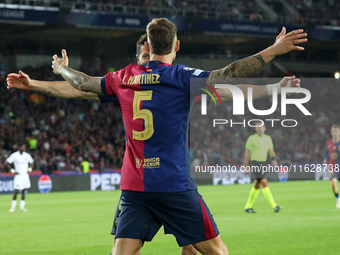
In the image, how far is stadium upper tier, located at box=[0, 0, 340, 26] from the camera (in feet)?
119

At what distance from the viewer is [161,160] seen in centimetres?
500

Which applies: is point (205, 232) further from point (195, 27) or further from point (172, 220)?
point (195, 27)

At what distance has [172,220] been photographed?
5086mm

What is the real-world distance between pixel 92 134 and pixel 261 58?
103ft

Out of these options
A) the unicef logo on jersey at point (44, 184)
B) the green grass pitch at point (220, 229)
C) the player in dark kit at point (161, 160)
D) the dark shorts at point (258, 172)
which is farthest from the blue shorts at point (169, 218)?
the unicef logo on jersey at point (44, 184)

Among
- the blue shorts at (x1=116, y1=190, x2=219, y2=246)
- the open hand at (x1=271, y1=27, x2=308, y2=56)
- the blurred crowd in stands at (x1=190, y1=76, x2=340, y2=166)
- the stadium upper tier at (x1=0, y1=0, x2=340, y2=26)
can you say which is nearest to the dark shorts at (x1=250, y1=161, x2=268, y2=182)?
the blue shorts at (x1=116, y1=190, x2=219, y2=246)

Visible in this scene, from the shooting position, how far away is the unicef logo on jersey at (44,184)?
2845 cm

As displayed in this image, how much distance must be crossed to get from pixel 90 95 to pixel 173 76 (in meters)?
1.03

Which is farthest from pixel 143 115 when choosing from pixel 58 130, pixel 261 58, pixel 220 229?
pixel 58 130

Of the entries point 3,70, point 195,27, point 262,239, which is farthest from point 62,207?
point 195,27

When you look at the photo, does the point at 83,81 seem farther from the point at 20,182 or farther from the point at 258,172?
the point at 20,182

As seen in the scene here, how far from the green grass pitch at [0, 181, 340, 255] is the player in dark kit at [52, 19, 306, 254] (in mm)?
5326

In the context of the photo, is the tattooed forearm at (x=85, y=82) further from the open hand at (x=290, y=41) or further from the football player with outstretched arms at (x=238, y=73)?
the open hand at (x=290, y=41)

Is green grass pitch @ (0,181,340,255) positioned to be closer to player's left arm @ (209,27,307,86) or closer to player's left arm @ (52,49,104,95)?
player's left arm @ (52,49,104,95)
